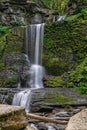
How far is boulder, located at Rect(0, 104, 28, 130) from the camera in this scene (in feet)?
19.7

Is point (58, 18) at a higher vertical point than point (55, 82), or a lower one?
higher

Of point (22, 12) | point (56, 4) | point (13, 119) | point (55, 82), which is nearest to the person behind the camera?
point (13, 119)

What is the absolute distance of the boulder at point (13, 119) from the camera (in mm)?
5994

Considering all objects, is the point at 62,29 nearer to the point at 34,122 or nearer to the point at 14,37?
the point at 14,37

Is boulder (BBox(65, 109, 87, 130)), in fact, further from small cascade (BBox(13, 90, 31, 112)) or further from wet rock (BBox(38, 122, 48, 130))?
small cascade (BBox(13, 90, 31, 112))

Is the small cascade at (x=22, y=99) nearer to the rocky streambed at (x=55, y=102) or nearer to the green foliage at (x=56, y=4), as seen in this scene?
the rocky streambed at (x=55, y=102)

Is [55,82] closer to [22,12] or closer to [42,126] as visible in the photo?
[42,126]

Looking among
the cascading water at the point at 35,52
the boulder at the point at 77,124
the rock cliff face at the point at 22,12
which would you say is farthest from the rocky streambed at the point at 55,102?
the rock cliff face at the point at 22,12

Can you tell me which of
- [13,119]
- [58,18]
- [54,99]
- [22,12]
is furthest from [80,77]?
[13,119]

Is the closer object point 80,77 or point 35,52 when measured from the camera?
point 80,77

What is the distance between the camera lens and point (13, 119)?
20.3 ft

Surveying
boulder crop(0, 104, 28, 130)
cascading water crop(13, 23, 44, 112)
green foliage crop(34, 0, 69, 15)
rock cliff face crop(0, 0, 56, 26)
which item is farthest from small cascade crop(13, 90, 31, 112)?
green foliage crop(34, 0, 69, 15)

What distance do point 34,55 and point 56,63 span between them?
6.04 ft

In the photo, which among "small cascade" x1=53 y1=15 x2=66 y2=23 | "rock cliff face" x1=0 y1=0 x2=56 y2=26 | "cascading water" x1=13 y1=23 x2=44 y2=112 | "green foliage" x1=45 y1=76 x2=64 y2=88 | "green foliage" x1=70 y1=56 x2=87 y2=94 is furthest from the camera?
"rock cliff face" x1=0 y1=0 x2=56 y2=26
